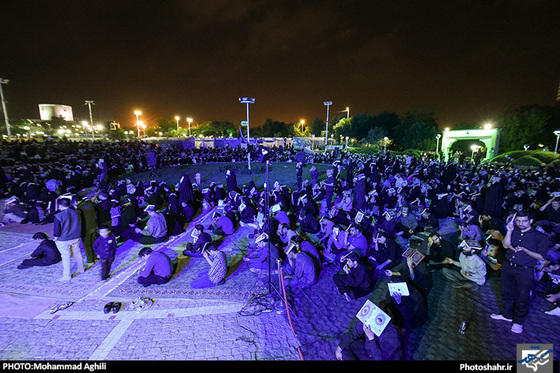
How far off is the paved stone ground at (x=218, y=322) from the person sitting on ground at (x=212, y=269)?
0.19 meters

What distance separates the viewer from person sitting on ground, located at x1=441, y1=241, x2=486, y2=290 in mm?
5312

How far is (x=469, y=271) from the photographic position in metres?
5.48

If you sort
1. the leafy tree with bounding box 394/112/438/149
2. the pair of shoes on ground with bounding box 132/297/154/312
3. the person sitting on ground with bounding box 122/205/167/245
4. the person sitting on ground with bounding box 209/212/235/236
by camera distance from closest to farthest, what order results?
the pair of shoes on ground with bounding box 132/297/154/312 < the person sitting on ground with bounding box 122/205/167/245 < the person sitting on ground with bounding box 209/212/235/236 < the leafy tree with bounding box 394/112/438/149

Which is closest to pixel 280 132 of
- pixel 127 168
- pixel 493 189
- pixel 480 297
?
pixel 127 168

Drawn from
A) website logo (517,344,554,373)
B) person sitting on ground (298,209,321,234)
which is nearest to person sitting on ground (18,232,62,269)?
person sitting on ground (298,209,321,234)

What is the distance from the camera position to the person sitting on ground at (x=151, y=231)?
26.8ft

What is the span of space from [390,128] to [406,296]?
49.7 m

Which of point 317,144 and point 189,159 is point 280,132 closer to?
point 317,144

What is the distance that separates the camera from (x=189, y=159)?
1085 inches

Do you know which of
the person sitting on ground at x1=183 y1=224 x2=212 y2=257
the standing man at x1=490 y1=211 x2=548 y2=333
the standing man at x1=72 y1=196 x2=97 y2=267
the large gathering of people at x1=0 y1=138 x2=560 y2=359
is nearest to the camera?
the standing man at x1=490 y1=211 x2=548 y2=333

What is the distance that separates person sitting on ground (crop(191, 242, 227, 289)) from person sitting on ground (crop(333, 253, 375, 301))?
109 inches

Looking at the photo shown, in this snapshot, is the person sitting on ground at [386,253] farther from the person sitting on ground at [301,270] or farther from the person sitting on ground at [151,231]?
the person sitting on ground at [151,231]

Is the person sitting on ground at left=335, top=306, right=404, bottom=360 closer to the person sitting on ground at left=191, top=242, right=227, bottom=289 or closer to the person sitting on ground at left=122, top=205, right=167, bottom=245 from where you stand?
the person sitting on ground at left=191, top=242, right=227, bottom=289

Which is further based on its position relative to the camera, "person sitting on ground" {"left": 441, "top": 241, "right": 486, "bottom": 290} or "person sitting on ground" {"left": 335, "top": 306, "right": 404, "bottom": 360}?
"person sitting on ground" {"left": 441, "top": 241, "right": 486, "bottom": 290}
